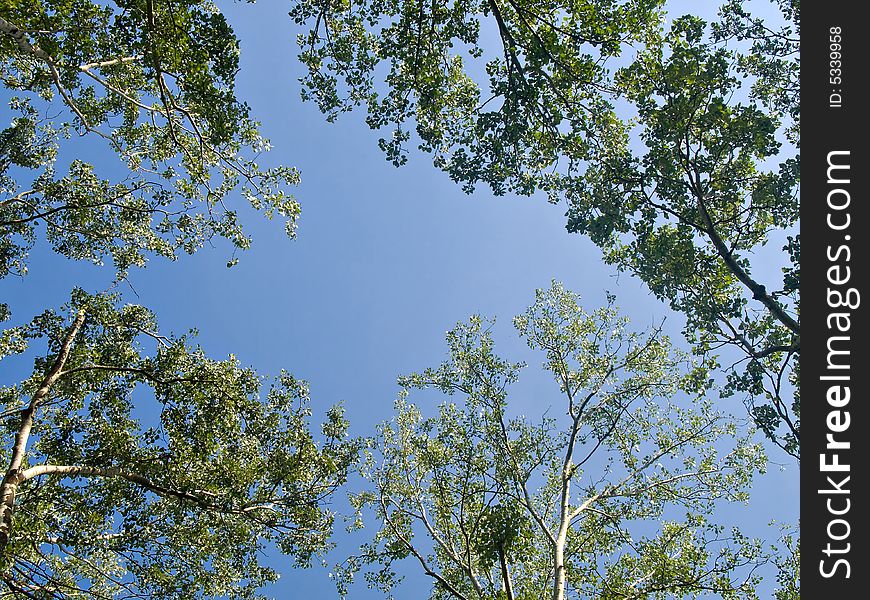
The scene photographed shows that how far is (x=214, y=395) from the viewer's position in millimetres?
10656

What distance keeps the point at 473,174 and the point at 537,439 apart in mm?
8079

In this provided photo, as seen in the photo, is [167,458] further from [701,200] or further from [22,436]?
[701,200]
